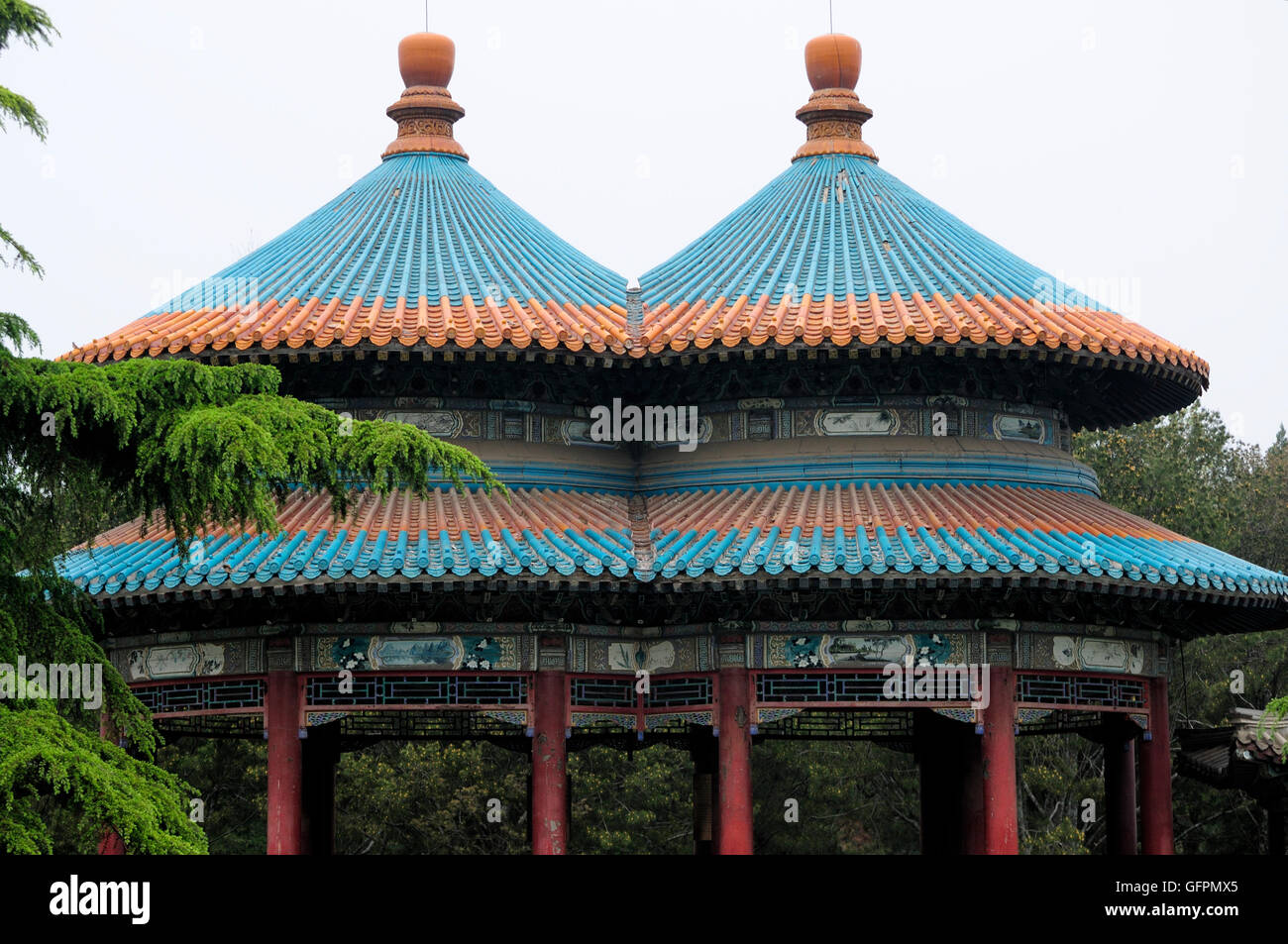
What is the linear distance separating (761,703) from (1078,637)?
10.1 feet

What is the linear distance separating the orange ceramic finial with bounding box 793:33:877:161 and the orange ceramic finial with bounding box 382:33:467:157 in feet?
13.1

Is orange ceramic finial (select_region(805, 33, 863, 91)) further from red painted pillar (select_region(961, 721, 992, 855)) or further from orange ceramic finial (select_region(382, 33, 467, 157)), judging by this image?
red painted pillar (select_region(961, 721, 992, 855))

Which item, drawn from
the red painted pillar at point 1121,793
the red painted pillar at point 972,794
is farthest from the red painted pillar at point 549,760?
the red painted pillar at point 1121,793

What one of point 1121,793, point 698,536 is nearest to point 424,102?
point 698,536

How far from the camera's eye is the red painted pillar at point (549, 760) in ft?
57.0

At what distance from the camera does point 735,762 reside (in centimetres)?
1742

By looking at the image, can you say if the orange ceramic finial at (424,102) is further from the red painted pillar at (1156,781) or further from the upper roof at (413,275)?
the red painted pillar at (1156,781)

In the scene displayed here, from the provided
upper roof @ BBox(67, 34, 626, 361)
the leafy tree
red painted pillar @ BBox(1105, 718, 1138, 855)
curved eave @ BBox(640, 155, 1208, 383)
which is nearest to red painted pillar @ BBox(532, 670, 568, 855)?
upper roof @ BBox(67, 34, 626, 361)

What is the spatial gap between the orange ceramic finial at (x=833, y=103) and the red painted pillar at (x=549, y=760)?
24.9 feet

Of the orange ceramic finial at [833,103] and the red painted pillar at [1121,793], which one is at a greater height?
the orange ceramic finial at [833,103]

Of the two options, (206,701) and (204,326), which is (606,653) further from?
(204,326)

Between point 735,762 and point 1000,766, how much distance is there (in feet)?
7.76

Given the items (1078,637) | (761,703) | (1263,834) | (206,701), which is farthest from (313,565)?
(1263,834)

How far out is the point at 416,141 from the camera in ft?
71.8
